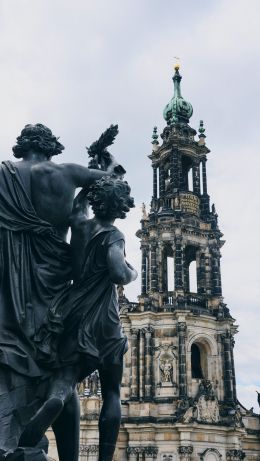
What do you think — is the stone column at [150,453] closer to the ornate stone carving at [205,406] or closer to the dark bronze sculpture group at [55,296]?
the ornate stone carving at [205,406]

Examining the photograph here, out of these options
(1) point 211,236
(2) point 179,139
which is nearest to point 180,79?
(2) point 179,139

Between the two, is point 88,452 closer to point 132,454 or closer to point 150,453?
point 132,454

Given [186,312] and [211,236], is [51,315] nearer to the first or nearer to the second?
[186,312]

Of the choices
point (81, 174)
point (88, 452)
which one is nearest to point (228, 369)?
point (88, 452)

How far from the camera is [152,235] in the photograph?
39.9 m

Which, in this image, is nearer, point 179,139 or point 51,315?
point 51,315

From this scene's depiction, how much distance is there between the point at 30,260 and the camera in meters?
4.59

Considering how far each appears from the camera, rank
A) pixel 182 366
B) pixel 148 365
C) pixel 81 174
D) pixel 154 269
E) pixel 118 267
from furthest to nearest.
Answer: pixel 154 269 < pixel 148 365 < pixel 182 366 < pixel 81 174 < pixel 118 267

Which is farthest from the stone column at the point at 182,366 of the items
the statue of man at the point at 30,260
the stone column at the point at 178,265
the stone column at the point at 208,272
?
the statue of man at the point at 30,260

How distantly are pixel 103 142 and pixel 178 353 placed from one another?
31.5m

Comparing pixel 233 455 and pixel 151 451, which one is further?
pixel 233 455

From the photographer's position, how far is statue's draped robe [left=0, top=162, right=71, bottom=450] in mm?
4152

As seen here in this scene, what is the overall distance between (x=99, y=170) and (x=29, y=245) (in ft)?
2.92

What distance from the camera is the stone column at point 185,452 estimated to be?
33781mm
